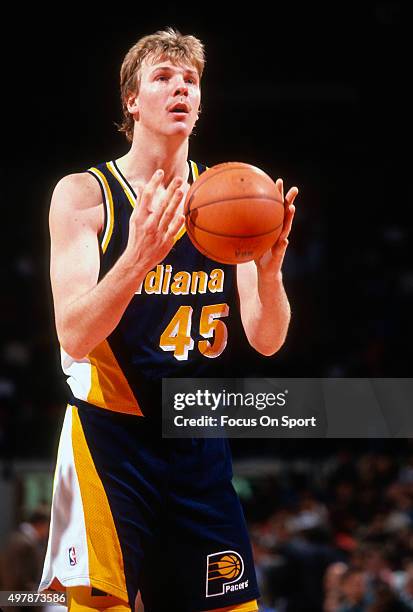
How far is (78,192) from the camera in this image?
267 centimetres

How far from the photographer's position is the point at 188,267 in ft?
9.02

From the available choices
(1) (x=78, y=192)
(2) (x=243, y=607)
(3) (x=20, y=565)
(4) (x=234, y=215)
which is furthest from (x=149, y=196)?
(3) (x=20, y=565)

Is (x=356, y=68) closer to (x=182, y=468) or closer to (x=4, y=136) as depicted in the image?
(x=4, y=136)

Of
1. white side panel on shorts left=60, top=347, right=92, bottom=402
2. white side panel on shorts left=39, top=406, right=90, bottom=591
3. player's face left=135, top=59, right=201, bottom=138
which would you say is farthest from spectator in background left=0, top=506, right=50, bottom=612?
player's face left=135, top=59, right=201, bottom=138

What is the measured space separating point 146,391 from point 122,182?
1.83 ft

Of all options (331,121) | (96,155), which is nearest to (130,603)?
(96,155)

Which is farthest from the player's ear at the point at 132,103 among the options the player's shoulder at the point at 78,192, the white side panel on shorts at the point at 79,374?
the white side panel on shorts at the point at 79,374

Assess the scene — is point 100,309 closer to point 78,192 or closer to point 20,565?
point 78,192

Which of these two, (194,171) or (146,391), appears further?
(194,171)

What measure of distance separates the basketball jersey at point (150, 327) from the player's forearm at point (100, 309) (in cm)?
19

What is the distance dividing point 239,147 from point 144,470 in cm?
545

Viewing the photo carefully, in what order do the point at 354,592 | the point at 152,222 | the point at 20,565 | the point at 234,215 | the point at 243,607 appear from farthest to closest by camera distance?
the point at 354,592 < the point at 20,565 < the point at 243,607 < the point at 234,215 < the point at 152,222

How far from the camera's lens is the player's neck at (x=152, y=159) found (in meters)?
2.79

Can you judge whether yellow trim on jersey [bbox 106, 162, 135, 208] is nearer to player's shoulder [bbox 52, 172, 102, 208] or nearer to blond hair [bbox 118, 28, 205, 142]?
player's shoulder [bbox 52, 172, 102, 208]
